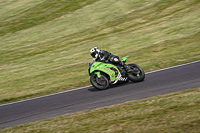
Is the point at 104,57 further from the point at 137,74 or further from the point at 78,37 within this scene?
the point at 78,37

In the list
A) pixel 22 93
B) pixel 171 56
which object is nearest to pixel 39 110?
pixel 22 93

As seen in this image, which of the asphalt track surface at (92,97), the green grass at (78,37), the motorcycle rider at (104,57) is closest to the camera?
the asphalt track surface at (92,97)

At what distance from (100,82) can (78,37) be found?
44.3ft

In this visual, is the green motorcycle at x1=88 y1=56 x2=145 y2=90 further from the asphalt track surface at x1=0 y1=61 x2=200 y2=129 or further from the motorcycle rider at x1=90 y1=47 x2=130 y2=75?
the asphalt track surface at x1=0 y1=61 x2=200 y2=129

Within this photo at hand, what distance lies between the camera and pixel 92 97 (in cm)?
1025

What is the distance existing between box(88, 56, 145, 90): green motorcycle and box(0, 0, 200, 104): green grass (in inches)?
75.2

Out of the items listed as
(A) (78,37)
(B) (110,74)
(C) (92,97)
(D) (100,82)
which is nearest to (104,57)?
(B) (110,74)

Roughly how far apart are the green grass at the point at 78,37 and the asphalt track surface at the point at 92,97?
155cm

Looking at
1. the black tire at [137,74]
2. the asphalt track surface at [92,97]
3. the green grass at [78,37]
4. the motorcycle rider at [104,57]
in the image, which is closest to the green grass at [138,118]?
the asphalt track surface at [92,97]

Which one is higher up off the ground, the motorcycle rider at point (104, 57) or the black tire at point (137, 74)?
the motorcycle rider at point (104, 57)

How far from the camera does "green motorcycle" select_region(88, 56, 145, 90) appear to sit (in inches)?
433

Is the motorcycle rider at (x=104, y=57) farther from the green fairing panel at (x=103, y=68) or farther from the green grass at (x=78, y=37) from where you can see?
the green grass at (x=78, y=37)

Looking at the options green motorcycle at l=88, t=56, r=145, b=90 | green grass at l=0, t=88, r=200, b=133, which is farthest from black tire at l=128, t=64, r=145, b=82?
green grass at l=0, t=88, r=200, b=133

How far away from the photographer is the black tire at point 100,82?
434 inches
